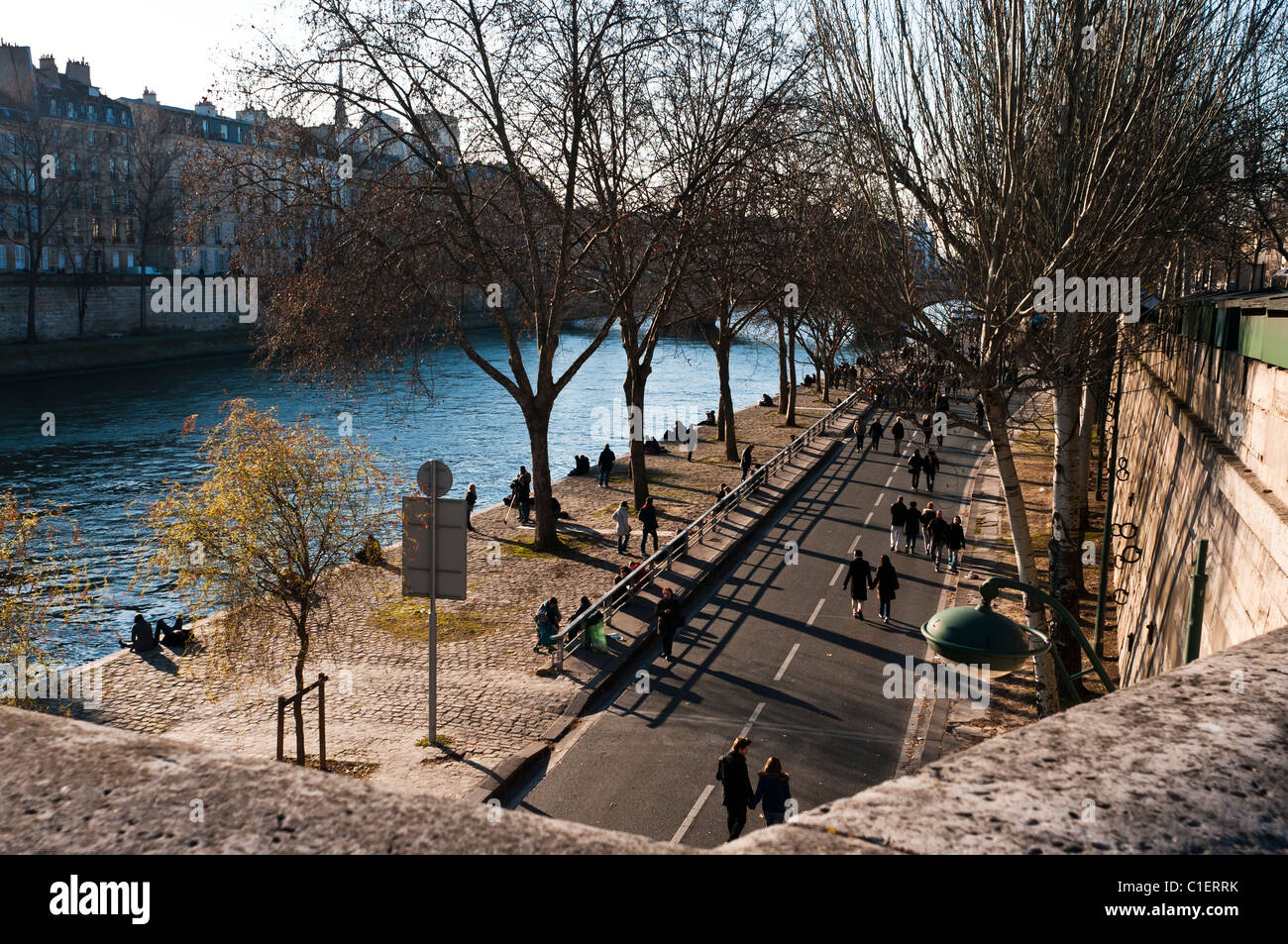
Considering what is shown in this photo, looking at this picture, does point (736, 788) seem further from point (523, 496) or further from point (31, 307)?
point (31, 307)

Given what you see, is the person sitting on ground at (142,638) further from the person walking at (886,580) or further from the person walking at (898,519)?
the person walking at (898,519)

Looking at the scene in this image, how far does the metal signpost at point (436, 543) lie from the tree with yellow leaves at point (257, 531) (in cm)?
75

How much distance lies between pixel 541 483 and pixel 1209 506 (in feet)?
53.7

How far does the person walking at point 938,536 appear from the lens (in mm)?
21906

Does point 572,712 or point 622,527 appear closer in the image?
point 572,712

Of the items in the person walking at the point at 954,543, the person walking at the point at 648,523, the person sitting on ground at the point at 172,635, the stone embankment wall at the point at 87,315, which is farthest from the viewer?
the stone embankment wall at the point at 87,315

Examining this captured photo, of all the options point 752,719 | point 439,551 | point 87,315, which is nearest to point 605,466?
point 439,551

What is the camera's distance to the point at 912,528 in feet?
76.9

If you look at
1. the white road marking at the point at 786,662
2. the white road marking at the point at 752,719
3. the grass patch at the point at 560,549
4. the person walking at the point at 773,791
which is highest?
the person walking at the point at 773,791

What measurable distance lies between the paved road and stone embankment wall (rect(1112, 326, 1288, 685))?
355 centimetres

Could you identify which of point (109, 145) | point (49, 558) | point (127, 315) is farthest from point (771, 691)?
point (109, 145)

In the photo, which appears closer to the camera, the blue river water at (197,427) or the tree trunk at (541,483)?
the tree trunk at (541,483)

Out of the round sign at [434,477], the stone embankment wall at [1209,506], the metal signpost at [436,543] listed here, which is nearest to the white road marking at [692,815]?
the metal signpost at [436,543]

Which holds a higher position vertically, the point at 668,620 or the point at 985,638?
the point at 985,638
